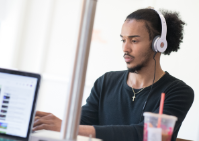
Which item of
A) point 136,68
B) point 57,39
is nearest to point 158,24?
point 136,68

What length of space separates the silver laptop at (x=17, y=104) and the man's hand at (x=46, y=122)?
14 cm

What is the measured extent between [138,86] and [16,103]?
90 centimetres

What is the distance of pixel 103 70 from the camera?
3.34 meters

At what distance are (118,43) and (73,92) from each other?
2761mm

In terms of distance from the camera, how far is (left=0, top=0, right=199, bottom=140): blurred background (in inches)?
129

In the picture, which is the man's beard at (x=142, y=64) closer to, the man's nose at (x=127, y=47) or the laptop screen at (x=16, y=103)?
the man's nose at (x=127, y=47)

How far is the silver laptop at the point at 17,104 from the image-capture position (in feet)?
2.17

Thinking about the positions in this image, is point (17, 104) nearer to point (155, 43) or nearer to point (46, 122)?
point (46, 122)

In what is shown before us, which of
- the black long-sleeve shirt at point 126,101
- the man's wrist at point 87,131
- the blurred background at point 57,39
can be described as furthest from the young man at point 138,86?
the blurred background at point 57,39

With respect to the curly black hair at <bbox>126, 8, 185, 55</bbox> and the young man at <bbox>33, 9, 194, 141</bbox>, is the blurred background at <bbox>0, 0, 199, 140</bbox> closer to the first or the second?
the curly black hair at <bbox>126, 8, 185, 55</bbox>

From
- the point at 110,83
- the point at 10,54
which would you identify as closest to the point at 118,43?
the point at 10,54

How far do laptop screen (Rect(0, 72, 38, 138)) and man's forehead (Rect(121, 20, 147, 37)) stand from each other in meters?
0.80

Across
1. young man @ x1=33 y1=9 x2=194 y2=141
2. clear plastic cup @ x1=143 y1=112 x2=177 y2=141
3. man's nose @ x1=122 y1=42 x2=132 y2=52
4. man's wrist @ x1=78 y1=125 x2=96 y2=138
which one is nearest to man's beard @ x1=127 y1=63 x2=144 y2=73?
young man @ x1=33 y1=9 x2=194 y2=141

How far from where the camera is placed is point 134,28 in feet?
4.52
